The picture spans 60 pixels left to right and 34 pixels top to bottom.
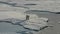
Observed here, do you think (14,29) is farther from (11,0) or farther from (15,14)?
(11,0)

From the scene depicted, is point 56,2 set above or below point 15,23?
above

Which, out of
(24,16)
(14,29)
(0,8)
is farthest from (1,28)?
(0,8)

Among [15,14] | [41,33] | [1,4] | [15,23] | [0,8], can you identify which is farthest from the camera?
[1,4]

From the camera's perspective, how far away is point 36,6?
1174mm

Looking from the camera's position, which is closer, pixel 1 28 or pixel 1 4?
pixel 1 28

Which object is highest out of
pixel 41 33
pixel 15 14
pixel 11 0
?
pixel 11 0

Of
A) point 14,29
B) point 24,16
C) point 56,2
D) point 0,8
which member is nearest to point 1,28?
point 14,29

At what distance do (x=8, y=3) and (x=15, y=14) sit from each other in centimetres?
28

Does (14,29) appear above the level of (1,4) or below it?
below

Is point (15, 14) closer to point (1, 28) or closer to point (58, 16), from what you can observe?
point (1, 28)

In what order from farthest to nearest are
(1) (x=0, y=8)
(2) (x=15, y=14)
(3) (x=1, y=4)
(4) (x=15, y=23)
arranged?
(3) (x=1, y=4), (1) (x=0, y=8), (2) (x=15, y=14), (4) (x=15, y=23)

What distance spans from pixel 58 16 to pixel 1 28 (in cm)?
49

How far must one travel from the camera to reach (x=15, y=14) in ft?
3.22

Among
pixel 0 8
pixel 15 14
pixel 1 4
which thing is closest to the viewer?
pixel 15 14
